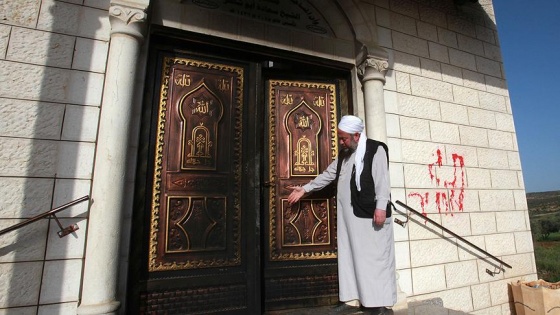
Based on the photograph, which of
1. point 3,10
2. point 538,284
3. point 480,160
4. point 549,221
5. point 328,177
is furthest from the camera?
point 549,221

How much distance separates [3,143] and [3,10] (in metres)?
1.03

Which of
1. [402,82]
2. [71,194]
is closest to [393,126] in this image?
[402,82]

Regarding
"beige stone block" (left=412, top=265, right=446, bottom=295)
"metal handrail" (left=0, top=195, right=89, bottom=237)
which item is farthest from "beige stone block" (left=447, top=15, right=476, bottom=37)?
"metal handrail" (left=0, top=195, right=89, bottom=237)

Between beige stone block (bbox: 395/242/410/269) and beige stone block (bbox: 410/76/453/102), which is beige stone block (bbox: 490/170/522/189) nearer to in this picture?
beige stone block (bbox: 410/76/453/102)

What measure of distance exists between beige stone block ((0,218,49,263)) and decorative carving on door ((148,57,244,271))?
733mm

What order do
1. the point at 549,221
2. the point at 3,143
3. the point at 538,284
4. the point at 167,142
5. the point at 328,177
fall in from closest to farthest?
the point at 3,143 < the point at 167,142 < the point at 328,177 < the point at 538,284 < the point at 549,221

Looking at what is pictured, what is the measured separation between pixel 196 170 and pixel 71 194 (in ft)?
3.14

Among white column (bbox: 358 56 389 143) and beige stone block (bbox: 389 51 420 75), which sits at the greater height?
beige stone block (bbox: 389 51 420 75)

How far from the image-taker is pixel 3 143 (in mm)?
2064

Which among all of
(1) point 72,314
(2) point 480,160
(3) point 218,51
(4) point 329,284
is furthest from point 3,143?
(2) point 480,160

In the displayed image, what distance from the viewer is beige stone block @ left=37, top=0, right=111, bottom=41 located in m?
2.33

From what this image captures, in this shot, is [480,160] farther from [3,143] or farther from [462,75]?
[3,143]

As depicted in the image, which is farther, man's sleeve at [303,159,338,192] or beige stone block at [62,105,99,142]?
man's sleeve at [303,159,338,192]

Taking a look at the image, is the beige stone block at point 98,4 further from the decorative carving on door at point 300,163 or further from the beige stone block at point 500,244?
the beige stone block at point 500,244
